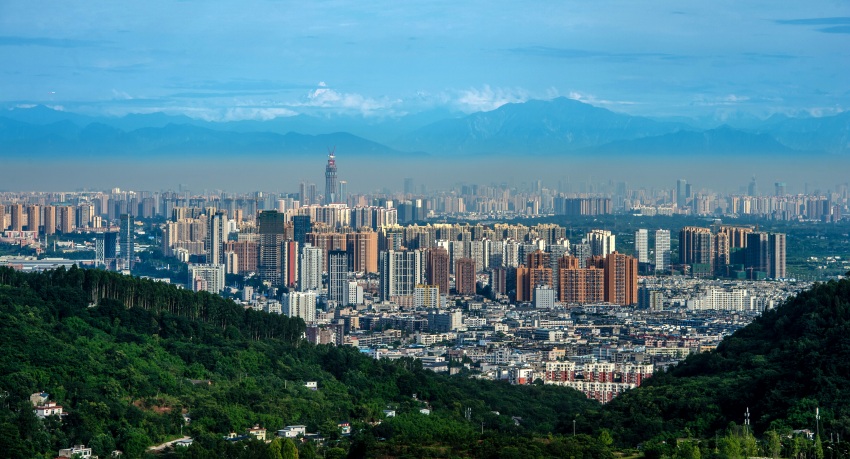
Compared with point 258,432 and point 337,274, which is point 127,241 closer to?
point 337,274

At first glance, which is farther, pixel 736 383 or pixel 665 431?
pixel 736 383

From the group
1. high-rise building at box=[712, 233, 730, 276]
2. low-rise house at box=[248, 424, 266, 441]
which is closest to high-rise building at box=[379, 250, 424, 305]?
high-rise building at box=[712, 233, 730, 276]

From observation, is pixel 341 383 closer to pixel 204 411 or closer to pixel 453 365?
pixel 204 411

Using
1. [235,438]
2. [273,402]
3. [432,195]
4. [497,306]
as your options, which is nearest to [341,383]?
[273,402]

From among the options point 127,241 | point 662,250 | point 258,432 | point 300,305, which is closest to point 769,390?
point 258,432

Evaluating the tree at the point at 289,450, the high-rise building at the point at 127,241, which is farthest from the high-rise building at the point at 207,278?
the tree at the point at 289,450

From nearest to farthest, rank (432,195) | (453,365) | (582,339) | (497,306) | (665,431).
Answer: (665,431)
(453,365)
(582,339)
(497,306)
(432,195)

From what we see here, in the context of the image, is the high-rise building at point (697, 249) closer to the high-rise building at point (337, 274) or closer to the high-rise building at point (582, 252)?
the high-rise building at point (582, 252)
